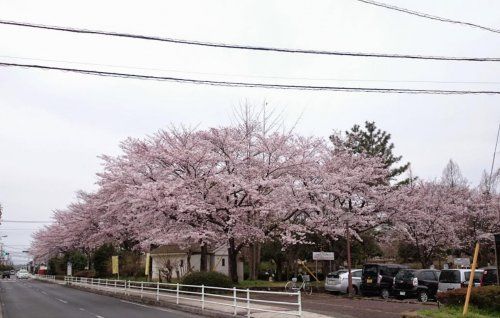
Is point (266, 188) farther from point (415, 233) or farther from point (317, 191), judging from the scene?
point (415, 233)

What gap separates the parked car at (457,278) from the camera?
20266 millimetres

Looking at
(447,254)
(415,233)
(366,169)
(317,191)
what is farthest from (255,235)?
(447,254)

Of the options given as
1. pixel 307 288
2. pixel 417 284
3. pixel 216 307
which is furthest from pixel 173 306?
pixel 307 288

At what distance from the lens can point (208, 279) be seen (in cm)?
2723

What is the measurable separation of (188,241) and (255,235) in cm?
401

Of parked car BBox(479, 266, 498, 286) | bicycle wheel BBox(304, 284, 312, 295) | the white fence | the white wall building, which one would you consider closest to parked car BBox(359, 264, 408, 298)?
the white fence

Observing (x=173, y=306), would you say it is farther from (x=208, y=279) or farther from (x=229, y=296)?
(x=208, y=279)

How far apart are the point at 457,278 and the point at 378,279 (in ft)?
16.8

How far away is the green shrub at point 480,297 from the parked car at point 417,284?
23.4 ft

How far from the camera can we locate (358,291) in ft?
89.1

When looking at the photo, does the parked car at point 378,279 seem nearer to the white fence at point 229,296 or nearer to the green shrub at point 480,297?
the white fence at point 229,296

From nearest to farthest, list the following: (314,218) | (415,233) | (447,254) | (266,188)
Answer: (266,188) < (314,218) < (415,233) < (447,254)

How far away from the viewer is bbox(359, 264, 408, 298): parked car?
80.6ft

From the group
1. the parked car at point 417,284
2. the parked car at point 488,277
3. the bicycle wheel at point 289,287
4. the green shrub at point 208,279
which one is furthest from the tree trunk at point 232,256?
the parked car at point 488,277
